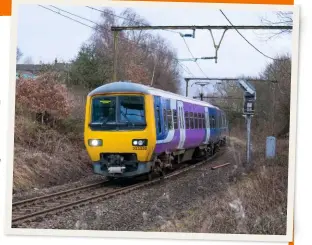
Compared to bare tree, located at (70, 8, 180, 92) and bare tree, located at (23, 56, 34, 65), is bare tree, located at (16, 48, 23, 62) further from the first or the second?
bare tree, located at (70, 8, 180, 92)

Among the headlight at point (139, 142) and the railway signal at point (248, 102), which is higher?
the railway signal at point (248, 102)

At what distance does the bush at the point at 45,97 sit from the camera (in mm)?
7699

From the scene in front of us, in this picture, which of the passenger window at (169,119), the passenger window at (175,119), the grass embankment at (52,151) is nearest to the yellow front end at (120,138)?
the grass embankment at (52,151)

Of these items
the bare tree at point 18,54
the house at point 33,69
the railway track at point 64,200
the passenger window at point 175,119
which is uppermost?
the bare tree at point 18,54

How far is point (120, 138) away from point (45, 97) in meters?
1.20

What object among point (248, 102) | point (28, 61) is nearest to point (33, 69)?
point (28, 61)

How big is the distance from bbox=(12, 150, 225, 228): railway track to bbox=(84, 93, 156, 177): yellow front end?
26cm

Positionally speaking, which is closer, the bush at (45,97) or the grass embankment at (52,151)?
the bush at (45,97)

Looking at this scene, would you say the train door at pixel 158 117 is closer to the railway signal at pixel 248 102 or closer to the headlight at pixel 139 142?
the headlight at pixel 139 142

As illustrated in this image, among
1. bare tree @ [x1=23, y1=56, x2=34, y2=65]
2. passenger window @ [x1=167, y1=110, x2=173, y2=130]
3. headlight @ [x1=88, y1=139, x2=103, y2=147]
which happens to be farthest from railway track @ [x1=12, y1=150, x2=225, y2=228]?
bare tree @ [x1=23, y1=56, x2=34, y2=65]

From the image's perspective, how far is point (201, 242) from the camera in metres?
7.06

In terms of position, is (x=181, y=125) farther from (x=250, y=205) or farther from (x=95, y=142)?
(x=250, y=205)

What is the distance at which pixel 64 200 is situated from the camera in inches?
301

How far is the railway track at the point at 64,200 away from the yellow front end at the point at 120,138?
0.26m
